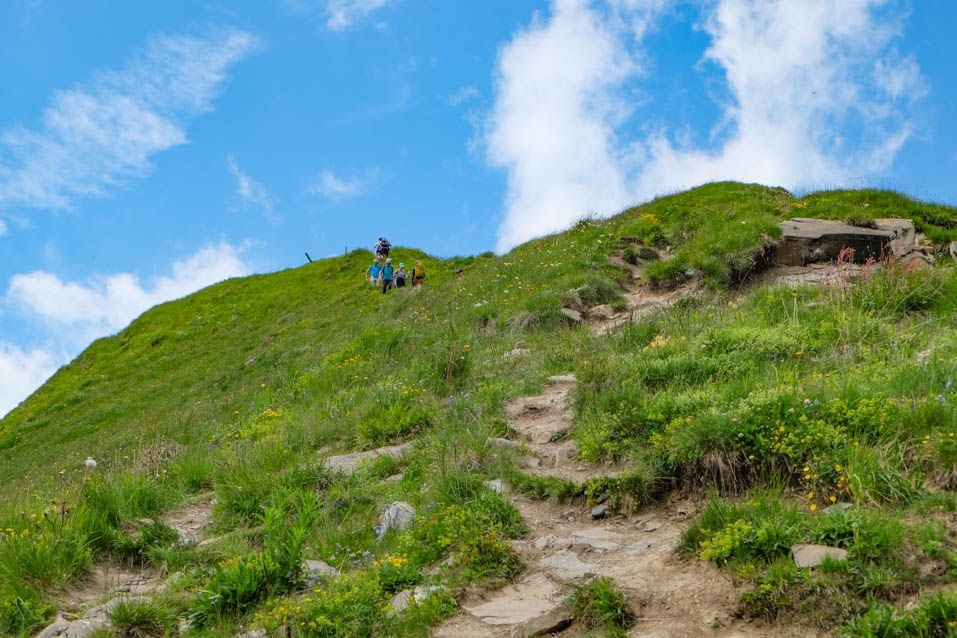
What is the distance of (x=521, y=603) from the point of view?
5.36 m

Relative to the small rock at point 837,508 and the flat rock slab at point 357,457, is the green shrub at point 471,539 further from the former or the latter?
the small rock at point 837,508

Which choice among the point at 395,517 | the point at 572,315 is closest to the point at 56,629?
the point at 395,517

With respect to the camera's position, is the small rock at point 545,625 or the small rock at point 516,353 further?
the small rock at point 516,353

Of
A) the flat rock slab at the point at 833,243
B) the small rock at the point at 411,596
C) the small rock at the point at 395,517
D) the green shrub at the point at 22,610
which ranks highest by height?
the flat rock slab at the point at 833,243

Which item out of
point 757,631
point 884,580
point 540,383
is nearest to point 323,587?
point 757,631

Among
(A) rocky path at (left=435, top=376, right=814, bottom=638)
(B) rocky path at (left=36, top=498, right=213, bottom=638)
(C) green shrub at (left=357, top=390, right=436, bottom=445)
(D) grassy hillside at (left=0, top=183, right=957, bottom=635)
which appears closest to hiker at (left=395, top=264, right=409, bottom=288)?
(D) grassy hillside at (left=0, top=183, right=957, bottom=635)

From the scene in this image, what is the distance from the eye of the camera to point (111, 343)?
4256cm

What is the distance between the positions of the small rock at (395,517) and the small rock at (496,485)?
75cm

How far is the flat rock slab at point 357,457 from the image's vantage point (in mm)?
8523

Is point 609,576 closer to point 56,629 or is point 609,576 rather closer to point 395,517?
point 395,517

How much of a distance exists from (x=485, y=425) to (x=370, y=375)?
5.01 metres

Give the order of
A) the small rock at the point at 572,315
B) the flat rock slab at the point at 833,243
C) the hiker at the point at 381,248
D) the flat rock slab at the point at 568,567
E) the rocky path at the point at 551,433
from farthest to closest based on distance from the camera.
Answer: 1. the hiker at the point at 381,248
2. the flat rock slab at the point at 833,243
3. the small rock at the point at 572,315
4. the rocky path at the point at 551,433
5. the flat rock slab at the point at 568,567

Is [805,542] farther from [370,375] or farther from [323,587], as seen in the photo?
[370,375]

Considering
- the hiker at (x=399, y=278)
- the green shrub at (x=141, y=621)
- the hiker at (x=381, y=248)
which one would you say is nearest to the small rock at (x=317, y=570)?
the green shrub at (x=141, y=621)
